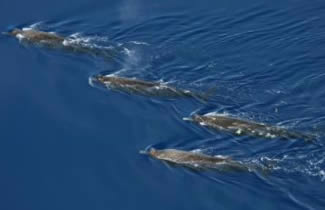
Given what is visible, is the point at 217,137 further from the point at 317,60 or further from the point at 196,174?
the point at 317,60

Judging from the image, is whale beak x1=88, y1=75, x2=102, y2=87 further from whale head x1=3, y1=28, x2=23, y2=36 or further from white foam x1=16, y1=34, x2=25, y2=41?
whale head x1=3, y1=28, x2=23, y2=36

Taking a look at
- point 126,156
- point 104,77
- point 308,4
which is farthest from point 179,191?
point 308,4

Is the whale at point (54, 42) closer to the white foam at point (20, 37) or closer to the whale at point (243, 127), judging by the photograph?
the white foam at point (20, 37)

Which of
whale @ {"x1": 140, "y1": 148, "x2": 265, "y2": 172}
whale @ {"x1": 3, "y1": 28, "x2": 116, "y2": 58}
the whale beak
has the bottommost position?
whale @ {"x1": 140, "y1": 148, "x2": 265, "y2": 172}

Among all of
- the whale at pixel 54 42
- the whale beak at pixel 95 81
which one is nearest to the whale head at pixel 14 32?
the whale at pixel 54 42

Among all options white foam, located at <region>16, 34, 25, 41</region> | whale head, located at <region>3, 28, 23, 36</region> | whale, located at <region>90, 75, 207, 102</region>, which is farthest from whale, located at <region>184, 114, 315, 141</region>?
whale head, located at <region>3, 28, 23, 36</region>

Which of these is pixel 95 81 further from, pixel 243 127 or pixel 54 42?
pixel 243 127

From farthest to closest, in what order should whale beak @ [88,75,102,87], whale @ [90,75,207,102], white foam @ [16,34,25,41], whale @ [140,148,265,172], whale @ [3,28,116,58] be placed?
white foam @ [16,34,25,41] → whale @ [3,28,116,58] → whale beak @ [88,75,102,87] → whale @ [90,75,207,102] → whale @ [140,148,265,172]
